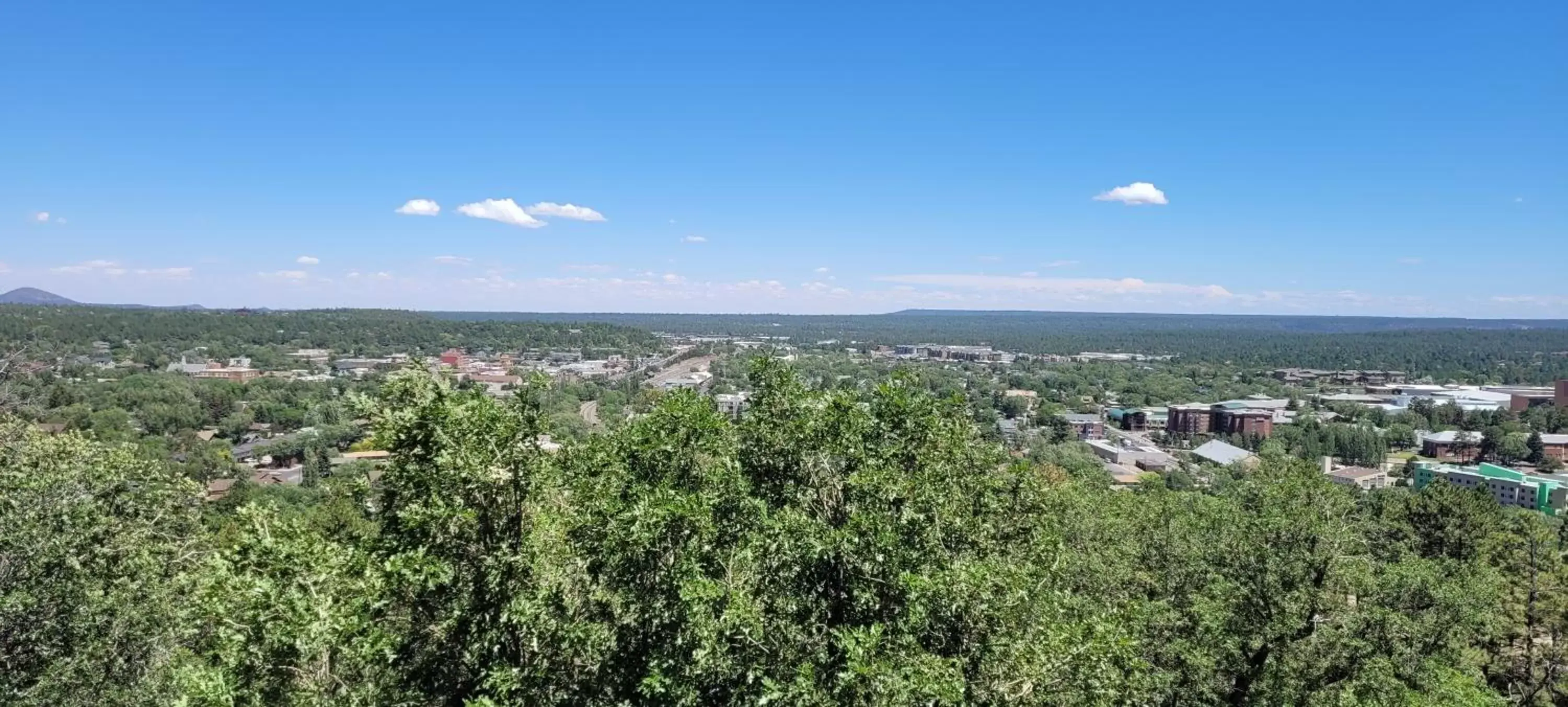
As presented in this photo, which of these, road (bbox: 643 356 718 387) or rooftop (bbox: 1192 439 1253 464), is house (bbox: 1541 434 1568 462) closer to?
rooftop (bbox: 1192 439 1253 464)

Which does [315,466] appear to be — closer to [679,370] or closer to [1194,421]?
[679,370]

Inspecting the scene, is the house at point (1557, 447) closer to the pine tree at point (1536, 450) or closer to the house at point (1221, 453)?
the pine tree at point (1536, 450)

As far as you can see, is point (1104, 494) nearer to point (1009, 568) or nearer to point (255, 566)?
point (1009, 568)

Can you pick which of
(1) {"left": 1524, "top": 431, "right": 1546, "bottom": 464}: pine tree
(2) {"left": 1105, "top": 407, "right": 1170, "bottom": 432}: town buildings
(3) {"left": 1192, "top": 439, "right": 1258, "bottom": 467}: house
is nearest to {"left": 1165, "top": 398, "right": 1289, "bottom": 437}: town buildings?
(2) {"left": 1105, "top": 407, "right": 1170, "bottom": 432}: town buildings

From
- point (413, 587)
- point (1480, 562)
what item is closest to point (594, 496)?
point (413, 587)

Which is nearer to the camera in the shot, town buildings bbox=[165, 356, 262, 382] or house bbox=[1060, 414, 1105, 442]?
house bbox=[1060, 414, 1105, 442]

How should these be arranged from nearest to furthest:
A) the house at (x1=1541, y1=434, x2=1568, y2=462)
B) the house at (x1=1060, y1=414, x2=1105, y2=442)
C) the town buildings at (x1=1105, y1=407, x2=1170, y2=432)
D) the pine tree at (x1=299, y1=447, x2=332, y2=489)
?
the pine tree at (x1=299, y1=447, x2=332, y2=489) < the house at (x1=1541, y1=434, x2=1568, y2=462) < the house at (x1=1060, y1=414, x2=1105, y2=442) < the town buildings at (x1=1105, y1=407, x2=1170, y2=432)

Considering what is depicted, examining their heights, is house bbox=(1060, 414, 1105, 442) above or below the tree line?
below
